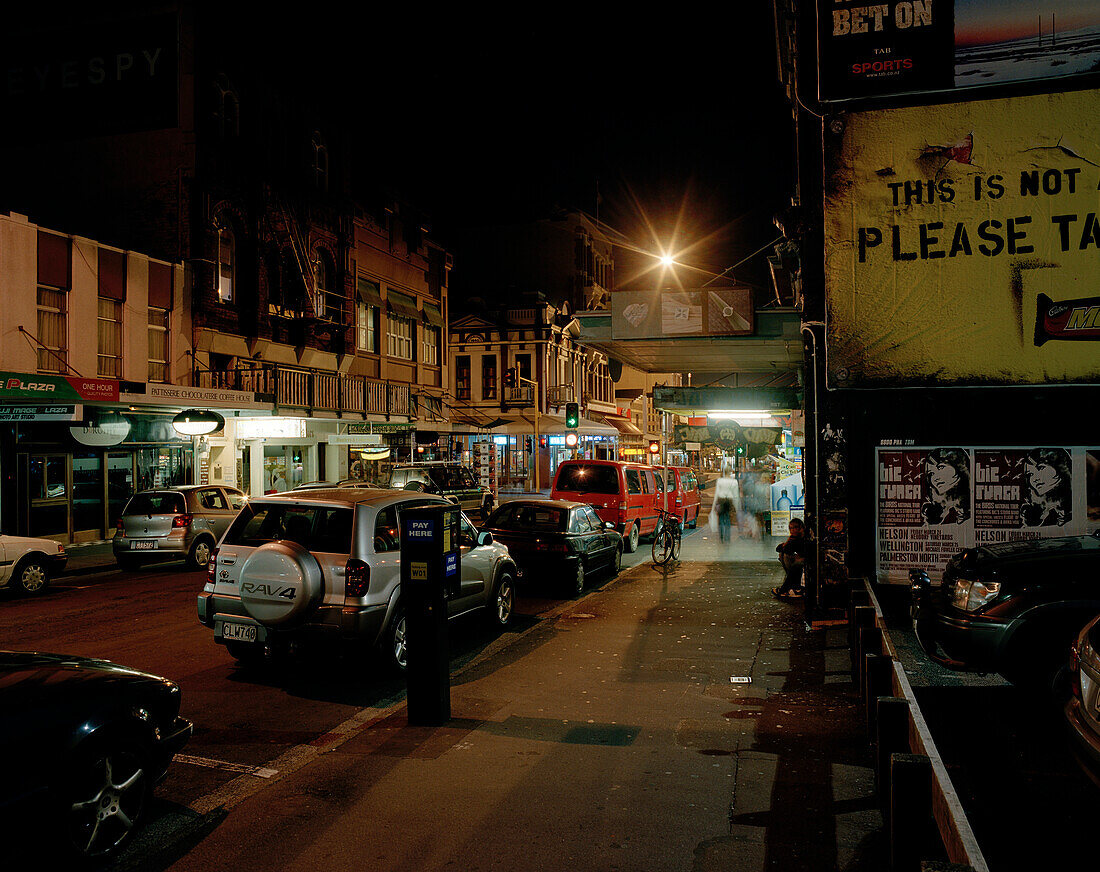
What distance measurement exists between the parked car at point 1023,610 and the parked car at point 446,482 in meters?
16.0

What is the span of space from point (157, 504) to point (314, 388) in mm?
Answer: 10605

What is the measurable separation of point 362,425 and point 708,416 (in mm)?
12276

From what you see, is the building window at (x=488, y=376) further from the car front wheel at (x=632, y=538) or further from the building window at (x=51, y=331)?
the building window at (x=51, y=331)

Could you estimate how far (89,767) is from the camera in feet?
13.4

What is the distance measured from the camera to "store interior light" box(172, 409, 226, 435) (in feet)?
65.4

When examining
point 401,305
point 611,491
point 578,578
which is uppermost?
point 401,305

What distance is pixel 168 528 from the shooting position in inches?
617

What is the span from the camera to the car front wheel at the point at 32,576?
502 inches

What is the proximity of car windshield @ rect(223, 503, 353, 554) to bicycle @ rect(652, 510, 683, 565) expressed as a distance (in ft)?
30.0

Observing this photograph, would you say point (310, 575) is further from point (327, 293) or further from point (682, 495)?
point (327, 293)

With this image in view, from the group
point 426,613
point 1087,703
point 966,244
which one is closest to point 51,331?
point 426,613

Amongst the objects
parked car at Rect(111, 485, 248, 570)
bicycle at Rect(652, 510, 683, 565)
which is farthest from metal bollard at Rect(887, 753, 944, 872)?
parked car at Rect(111, 485, 248, 570)

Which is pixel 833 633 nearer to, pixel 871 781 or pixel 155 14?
pixel 871 781

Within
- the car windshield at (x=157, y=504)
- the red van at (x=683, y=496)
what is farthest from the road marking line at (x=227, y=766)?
the red van at (x=683, y=496)
